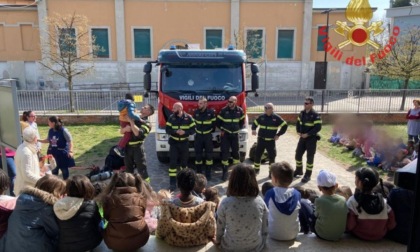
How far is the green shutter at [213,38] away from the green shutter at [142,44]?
487 cm

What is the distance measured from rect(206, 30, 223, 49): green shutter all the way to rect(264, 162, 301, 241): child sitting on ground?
26.5 metres

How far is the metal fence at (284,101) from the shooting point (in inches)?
647

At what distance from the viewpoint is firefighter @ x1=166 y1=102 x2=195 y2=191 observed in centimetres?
748

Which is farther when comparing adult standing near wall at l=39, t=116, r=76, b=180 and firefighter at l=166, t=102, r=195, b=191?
firefighter at l=166, t=102, r=195, b=191

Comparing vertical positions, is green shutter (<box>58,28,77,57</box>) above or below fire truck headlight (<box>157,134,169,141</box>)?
above

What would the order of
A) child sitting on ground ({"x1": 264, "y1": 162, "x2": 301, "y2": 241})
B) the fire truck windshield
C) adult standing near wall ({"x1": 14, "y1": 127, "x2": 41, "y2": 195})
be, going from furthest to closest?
the fire truck windshield
adult standing near wall ({"x1": 14, "y1": 127, "x2": 41, "y2": 195})
child sitting on ground ({"x1": 264, "y1": 162, "x2": 301, "y2": 241})

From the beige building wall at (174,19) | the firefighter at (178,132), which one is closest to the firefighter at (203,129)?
the firefighter at (178,132)

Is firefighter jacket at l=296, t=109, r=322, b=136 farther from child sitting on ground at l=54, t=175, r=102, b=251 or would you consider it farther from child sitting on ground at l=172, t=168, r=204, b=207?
child sitting on ground at l=54, t=175, r=102, b=251

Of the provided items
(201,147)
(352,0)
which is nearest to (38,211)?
(201,147)

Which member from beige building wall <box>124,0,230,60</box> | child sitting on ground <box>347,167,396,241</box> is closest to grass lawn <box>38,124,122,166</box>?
child sitting on ground <box>347,167,396,241</box>

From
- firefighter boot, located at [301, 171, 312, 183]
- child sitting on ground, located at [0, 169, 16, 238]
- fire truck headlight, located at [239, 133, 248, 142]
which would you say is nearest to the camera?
child sitting on ground, located at [0, 169, 16, 238]

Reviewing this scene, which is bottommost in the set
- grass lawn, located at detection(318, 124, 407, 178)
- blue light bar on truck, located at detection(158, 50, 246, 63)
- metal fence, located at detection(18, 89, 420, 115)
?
grass lawn, located at detection(318, 124, 407, 178)

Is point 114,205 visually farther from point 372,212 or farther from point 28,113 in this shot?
point 28,113

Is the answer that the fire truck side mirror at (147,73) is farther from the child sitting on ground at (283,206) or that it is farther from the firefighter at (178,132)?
the child sitting on ground at (283,206)
